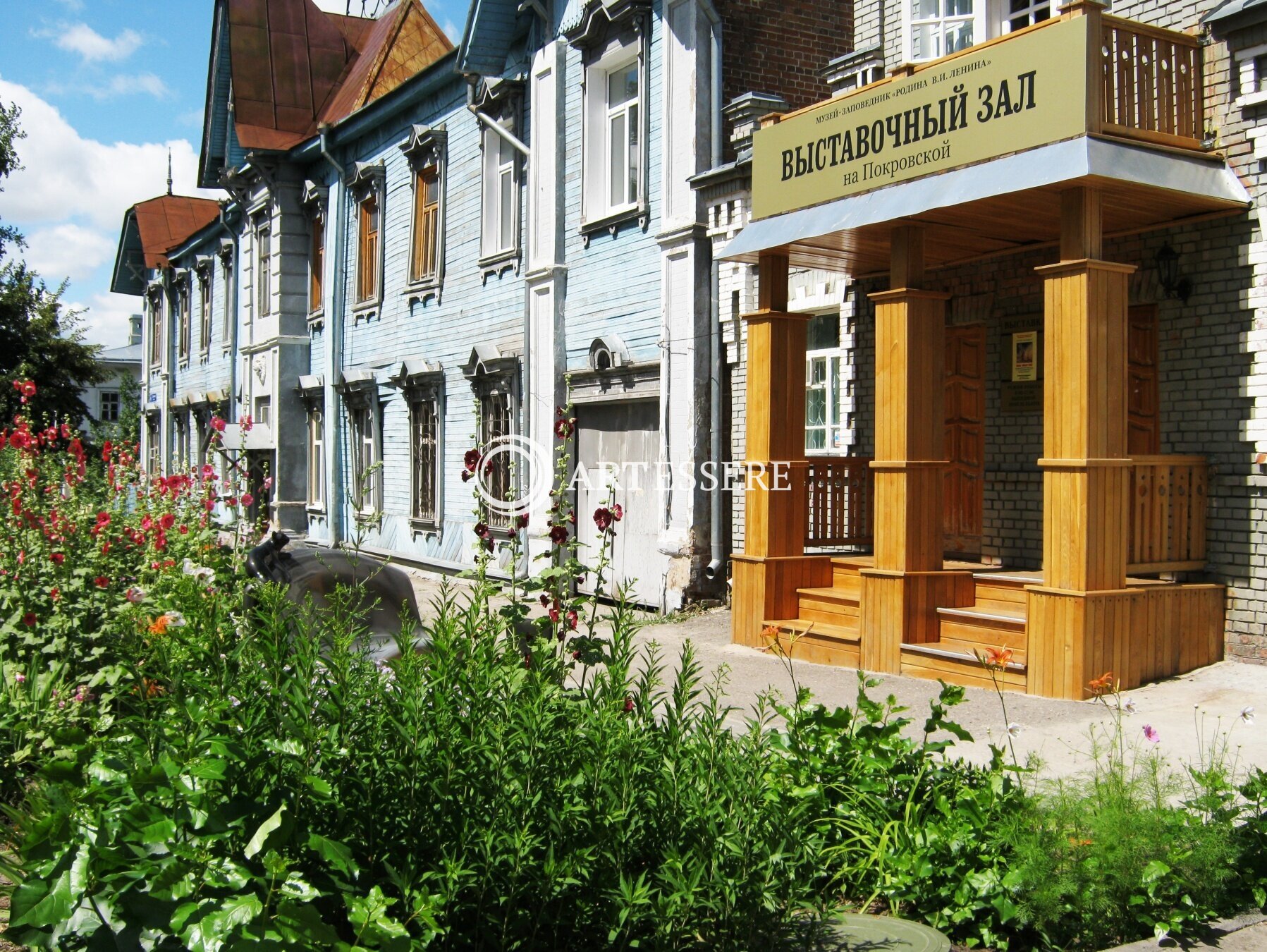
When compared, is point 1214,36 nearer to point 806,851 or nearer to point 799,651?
point 799,651

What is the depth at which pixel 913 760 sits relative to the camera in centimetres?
493

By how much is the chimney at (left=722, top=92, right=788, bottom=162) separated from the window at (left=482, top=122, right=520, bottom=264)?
16.5 feet

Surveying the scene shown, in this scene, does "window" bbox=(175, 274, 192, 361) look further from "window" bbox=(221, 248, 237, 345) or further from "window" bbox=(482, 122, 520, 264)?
"window" bbox=(482, 122, 520, 264)

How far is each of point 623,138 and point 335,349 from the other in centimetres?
999

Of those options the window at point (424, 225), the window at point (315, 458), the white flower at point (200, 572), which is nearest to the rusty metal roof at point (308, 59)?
the window at point (424, 225)

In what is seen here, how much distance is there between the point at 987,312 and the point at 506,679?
8.19 metres

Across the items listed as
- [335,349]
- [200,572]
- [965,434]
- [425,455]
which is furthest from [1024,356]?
[335,349]

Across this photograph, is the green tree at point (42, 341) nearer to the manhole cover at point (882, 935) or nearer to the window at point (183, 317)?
the window at point (183, 317)

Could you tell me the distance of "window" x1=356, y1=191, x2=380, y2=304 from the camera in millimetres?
22484

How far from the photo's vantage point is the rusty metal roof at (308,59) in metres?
24.6

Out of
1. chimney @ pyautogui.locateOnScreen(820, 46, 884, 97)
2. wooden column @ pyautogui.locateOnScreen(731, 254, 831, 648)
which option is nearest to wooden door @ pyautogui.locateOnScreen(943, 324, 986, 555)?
wooden column @ pyautogui.locateOnScreen(731, 254, 831, 648)

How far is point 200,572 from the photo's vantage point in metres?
5.77

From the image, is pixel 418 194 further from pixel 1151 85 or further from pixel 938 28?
pixel 1151 85

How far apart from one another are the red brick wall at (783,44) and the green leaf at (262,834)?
1168 cm
